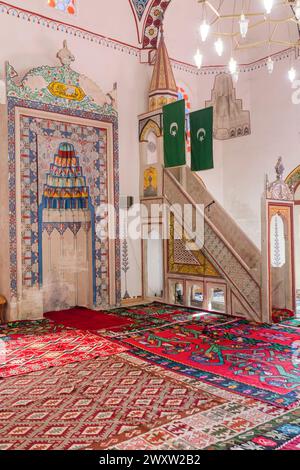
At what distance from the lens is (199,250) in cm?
666

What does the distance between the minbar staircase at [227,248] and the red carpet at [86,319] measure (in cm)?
157

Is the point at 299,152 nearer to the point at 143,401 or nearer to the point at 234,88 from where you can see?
the point at 234,88

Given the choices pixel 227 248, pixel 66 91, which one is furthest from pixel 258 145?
pixel 66 91

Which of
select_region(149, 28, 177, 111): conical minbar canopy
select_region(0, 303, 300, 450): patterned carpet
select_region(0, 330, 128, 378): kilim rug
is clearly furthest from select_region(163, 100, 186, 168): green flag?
select_region(0, 330, 128, 378): kilim rug

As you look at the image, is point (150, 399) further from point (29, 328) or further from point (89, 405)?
point (29, 328)

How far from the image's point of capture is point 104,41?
7.41 metres

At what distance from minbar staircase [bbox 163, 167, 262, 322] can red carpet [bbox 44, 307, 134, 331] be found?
1.57 metres

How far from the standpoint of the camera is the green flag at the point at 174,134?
656cm

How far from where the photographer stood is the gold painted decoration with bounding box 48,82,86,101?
253 inches

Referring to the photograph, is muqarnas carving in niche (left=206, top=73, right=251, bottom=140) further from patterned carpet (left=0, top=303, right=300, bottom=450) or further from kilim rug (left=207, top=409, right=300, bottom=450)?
kilim rug (left=207, top=409, right=300, bottom=450)

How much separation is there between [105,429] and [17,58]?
5660mm

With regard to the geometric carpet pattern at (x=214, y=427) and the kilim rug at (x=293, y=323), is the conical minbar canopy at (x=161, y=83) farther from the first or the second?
the geometric carpet pattern at (x=214, y=427)

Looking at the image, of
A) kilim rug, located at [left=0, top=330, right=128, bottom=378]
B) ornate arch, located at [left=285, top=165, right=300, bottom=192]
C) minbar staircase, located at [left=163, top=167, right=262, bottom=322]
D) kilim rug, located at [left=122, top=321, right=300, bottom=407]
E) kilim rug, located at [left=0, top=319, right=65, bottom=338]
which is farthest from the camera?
ornate arch, located at [left=285, top=165, right=300, bottom=192]
